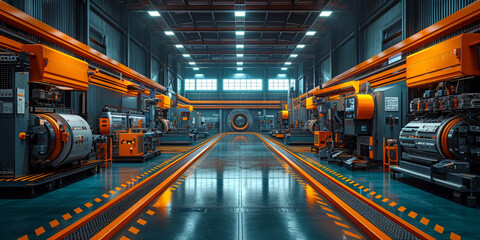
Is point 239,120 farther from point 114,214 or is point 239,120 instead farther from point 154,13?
point 114,214

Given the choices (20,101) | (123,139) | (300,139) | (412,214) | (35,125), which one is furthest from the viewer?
(300,139)

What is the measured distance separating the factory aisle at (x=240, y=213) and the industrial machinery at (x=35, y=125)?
2.36 metres

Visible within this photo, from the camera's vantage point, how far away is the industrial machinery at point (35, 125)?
537 centimetres

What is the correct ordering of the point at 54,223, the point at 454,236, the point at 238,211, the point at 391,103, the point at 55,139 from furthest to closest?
the point at 391,103, the point at 55,139, the point at 238,211, the point at 54,223, the point at 454,236

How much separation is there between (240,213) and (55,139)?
4122 mm

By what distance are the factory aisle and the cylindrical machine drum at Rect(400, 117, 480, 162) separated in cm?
240

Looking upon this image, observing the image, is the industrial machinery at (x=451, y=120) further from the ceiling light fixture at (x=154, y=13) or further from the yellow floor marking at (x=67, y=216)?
the ceiling light fixture at (x=154, y=13)

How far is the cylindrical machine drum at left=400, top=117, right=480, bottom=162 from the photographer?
512 centimetres

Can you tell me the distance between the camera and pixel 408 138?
6395mm

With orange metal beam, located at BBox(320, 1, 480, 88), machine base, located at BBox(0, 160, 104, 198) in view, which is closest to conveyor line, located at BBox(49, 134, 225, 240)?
machine base, located at BBox(0, 160, 104, 198)

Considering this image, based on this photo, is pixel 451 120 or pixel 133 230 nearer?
pixel 133 230

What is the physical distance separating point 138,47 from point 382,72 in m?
15.6

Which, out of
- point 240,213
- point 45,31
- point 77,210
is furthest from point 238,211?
point 45,31

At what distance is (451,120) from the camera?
536 centimetres
